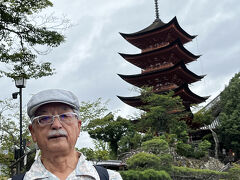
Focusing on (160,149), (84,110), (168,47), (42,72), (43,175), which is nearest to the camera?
(43,175)

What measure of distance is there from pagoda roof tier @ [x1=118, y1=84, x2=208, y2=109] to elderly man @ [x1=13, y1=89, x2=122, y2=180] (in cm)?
2790

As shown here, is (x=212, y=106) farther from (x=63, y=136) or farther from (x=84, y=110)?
(x=63, y=136)

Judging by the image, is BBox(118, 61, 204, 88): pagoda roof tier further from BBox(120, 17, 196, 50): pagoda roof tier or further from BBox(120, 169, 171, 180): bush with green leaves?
BBox(120, 169, 171, 180): bush with green leaves

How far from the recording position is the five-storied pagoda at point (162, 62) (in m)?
31.2

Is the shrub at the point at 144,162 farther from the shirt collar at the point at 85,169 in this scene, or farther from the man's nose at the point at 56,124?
the man's nose at the point at 56,124

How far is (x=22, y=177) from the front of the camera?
6.02 ft

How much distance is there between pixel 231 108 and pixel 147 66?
29.2 feet

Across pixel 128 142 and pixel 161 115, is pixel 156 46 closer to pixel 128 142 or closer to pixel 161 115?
pixel 161 115

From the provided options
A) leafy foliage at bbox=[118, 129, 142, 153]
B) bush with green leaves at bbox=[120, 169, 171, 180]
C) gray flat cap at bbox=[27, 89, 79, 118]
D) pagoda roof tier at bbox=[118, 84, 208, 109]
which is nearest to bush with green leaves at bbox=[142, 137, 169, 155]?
bush with green leaves at bbox=[120, 169, 171, 180]

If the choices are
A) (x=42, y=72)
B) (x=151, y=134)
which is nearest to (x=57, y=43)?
(x=42, y=72)

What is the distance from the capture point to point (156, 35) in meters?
34.1

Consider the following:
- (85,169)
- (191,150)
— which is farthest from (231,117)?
(85,169)

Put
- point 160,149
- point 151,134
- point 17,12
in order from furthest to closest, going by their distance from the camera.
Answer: point 151,134 < point 160,149 < point 17,12

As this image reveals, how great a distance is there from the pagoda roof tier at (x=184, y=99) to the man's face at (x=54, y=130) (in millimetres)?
27901
